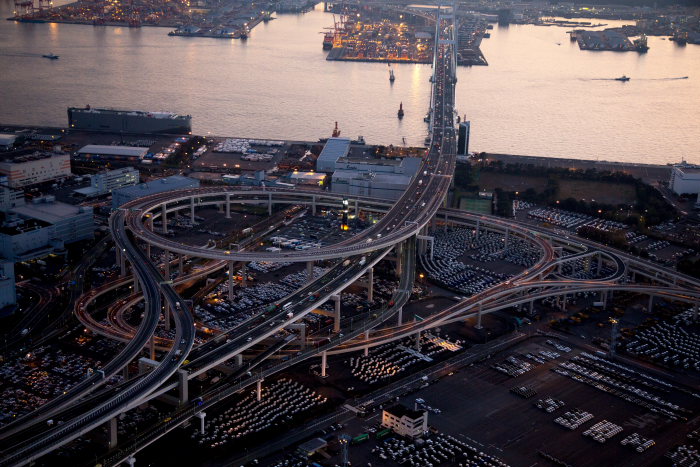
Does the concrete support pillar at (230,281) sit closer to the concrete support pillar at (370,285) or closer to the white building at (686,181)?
the concrete support pillar at (370,285)

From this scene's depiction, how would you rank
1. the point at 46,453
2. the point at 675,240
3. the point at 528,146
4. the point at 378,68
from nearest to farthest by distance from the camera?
the point at 46,453 → the point at 675,240 → the point at 528,146 → the point at 378,68

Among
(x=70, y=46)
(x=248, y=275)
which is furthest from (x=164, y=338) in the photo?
(x=70, y=46)

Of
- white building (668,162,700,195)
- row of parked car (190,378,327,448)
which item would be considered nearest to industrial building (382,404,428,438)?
row of parked car (190,378,327,448)

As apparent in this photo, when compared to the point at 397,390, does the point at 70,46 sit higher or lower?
higher

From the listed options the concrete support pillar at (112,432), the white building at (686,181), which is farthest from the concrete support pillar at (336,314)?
the white building at (686,181)

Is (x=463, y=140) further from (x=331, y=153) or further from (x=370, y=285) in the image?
(x=370, y=285)

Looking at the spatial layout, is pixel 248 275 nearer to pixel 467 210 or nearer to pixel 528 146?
pixel 467 210

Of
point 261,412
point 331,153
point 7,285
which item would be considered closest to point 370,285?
point 261,412
